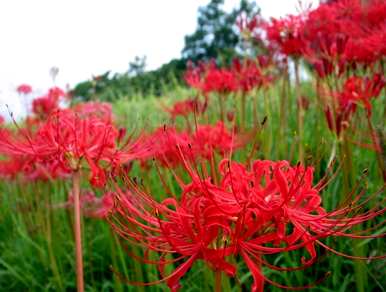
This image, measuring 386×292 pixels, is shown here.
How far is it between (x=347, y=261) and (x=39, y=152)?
66.4 inches

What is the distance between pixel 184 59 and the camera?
18.0 metres

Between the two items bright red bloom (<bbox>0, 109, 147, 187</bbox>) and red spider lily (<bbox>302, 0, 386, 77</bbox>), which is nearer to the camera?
bright red bloom (<bbox>0, 109, 147, 187</bbox>)

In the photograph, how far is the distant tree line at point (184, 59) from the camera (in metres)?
10.9

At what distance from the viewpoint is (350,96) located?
2.46 m

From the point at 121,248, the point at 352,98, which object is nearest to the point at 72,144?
the point at 121,248

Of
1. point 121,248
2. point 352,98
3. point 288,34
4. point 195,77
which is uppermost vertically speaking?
point 288,34

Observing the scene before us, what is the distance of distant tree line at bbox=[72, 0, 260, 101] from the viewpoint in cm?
1089

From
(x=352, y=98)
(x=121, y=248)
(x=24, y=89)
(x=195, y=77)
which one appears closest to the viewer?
(x=352, y=98)

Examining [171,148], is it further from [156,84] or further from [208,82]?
[156,84]

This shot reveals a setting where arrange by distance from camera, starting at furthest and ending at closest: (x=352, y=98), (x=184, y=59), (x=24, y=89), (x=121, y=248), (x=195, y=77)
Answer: (x=184, y=59)
(x=24, y=89)
(x=195, y=77)
(x=121, y=248)
(x=352, y=98)

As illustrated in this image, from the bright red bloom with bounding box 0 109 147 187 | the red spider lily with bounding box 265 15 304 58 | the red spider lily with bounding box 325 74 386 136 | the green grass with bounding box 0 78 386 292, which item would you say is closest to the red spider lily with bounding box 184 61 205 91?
the green grass with bounding box 0 78 386 292

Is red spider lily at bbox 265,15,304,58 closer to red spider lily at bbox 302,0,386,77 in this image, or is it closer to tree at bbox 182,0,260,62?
red spider lily at bbox 302,0,386,77

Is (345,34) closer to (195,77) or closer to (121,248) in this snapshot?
(195,77)

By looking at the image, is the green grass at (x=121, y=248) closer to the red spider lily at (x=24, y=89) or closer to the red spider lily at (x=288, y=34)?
the red spider lily at (x=288, y=34)
